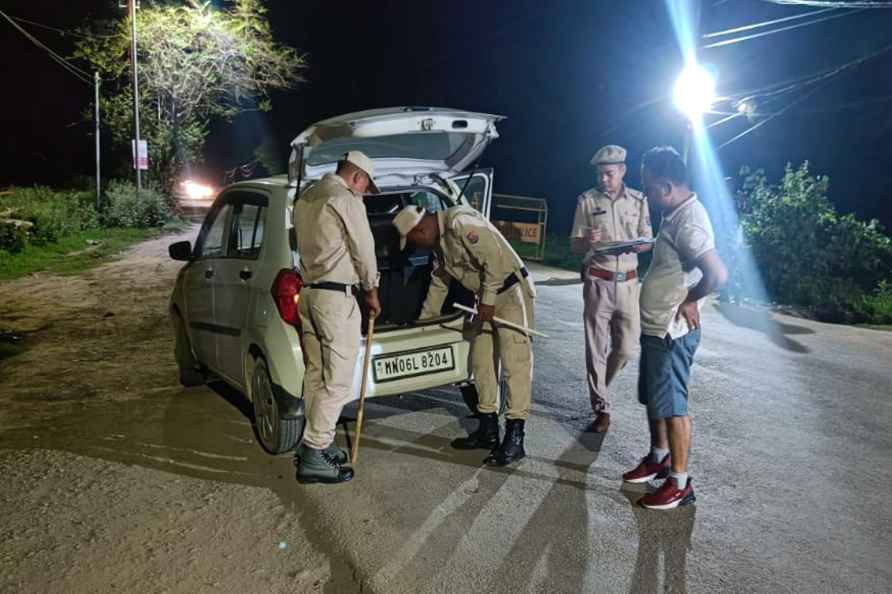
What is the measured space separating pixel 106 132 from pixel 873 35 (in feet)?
86.3

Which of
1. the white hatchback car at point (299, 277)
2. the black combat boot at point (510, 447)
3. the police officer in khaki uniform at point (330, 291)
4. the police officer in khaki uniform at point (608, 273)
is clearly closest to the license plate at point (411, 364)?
the white hatchback car at point (299, 277)

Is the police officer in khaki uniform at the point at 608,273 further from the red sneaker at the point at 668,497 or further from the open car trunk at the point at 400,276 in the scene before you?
the red sneaker at the point at 668,497

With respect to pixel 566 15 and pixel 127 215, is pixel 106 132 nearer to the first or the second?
pixel 127 215

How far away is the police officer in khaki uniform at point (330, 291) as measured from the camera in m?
4.15

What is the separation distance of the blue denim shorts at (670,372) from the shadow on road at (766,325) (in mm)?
4677

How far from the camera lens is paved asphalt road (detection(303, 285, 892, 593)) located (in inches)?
132

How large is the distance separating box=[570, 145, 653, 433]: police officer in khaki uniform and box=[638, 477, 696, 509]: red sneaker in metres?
1.18

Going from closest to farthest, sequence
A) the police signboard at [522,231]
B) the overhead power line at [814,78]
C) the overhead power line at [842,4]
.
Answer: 1. the overhead power line at [842,4]
2. the overhead power line at [814,78]
3. the police signboard at [522,231]

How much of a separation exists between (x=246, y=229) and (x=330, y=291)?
1.59 metres

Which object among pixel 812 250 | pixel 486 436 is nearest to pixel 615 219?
pixel 486 436

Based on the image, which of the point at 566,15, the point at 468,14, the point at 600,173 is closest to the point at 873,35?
the point at 566,15

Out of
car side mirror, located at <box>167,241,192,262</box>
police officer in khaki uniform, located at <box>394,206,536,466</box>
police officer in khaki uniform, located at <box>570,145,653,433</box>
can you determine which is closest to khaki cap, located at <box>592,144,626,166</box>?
police officer in khaki uniform, located at <box>570,145,653,433</box>

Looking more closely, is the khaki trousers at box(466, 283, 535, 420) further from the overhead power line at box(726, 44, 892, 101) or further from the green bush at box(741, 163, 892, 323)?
the overhead power line at box(726, 44, 892, 101)

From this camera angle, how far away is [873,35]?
22.5 m
